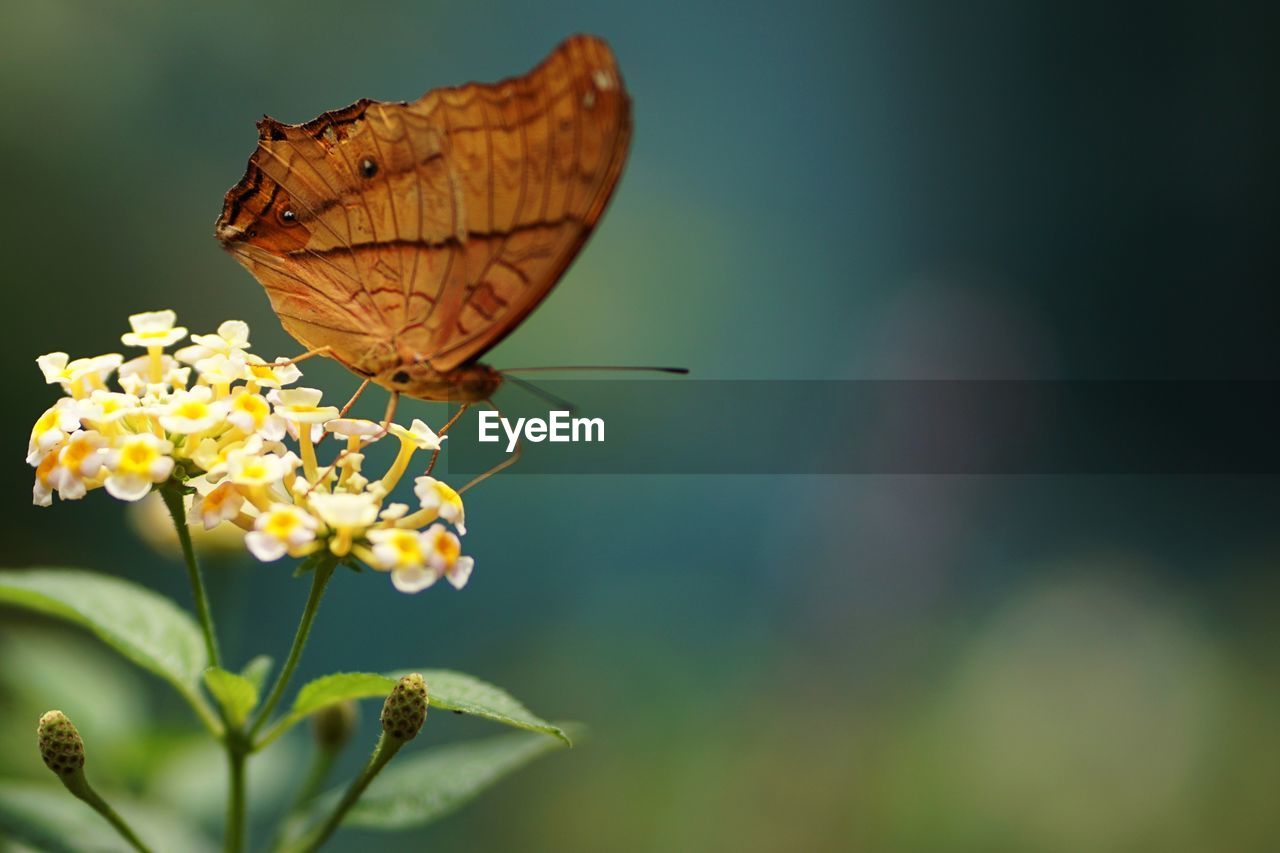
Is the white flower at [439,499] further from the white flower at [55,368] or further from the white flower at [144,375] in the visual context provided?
the white flower at [55,368]

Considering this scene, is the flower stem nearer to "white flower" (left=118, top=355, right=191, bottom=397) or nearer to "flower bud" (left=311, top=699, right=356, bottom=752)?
"white flower" (left=118, top=355, right=191, bottom=397)

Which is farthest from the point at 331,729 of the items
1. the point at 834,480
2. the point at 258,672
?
the point at 834,480

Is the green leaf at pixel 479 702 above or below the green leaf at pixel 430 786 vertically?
above

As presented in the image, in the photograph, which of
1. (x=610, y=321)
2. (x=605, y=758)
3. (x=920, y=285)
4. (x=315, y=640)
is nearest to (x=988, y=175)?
(x=920, y=285)

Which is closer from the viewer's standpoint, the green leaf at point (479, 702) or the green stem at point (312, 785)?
the green leaf at point (479, 702)

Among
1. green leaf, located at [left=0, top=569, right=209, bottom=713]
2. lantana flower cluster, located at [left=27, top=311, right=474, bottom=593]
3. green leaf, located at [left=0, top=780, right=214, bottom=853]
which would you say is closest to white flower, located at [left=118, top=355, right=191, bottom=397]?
lantana flower cluster, located at [left=27, top=311, right=474, bottom=593]

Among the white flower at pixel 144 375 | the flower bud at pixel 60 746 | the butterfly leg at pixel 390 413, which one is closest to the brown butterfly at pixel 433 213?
the butterfly leg at pixel 390 413
